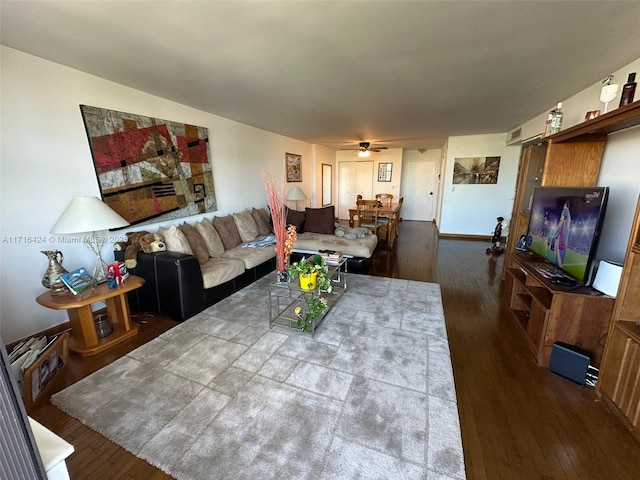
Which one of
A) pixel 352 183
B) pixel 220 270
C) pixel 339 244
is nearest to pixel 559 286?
pixel 339 244

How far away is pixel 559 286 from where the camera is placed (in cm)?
197

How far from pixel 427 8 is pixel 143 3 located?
1.58 metres

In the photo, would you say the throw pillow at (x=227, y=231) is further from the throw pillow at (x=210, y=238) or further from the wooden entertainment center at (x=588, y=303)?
the wooden entertainment center at (x=588, y=303)

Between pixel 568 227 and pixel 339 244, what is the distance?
2.47 m

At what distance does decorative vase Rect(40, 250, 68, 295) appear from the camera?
2049 mm

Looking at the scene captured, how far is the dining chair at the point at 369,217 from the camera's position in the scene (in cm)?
527

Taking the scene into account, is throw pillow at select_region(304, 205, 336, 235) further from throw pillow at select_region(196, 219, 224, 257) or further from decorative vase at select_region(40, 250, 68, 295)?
decorative vase at select_region(40, 250, 68, 295)

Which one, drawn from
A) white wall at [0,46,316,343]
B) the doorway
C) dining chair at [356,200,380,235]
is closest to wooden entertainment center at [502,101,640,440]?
dining chair at [356,200,380,235]

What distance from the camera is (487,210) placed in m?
6.05

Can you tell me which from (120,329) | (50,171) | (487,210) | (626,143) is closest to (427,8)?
(626,143)

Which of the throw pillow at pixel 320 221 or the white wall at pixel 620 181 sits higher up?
the white wall at pixel 620 181

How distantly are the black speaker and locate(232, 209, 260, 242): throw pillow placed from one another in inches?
143

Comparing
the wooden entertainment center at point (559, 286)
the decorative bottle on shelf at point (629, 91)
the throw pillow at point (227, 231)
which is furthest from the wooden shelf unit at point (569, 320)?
the throw pillow at point (227, 231)

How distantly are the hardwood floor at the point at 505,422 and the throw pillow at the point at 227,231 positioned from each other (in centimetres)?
134
